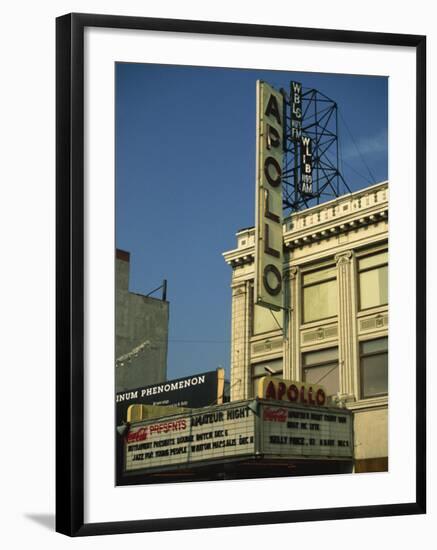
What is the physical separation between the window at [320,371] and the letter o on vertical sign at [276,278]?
1.03 m

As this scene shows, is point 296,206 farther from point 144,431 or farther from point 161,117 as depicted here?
point 144,431

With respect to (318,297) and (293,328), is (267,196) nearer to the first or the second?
(318,297)

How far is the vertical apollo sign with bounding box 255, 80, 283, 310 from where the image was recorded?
54.7ft

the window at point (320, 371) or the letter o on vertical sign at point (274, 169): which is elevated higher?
the letter o on vertical sign at point (274, 169)

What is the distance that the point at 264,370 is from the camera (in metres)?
16.6

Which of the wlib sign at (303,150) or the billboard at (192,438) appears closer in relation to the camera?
the billboard at (192,438)

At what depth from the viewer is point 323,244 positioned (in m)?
18.3

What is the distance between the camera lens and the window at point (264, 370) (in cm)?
1658

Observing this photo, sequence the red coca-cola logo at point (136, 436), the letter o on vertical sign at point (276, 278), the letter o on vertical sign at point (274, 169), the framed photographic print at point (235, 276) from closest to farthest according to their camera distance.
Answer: the framed photographic print at point (235, 276)
the red coca-cola logo at point (136, 436)
the letter o on vertical sign at point (274, 169)
the letter o on vertical sign at point (276, 278)

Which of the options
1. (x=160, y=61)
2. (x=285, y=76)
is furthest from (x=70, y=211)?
(x=285, y=76)

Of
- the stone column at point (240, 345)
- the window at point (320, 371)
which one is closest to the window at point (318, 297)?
the window at point (320, 371)

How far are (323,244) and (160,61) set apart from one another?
4.45 m

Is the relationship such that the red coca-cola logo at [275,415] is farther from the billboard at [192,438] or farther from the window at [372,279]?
the window at [372,279]

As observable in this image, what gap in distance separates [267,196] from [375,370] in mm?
2590
